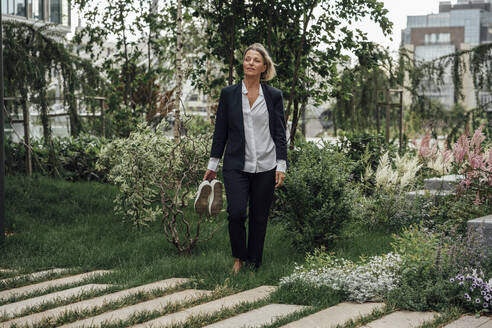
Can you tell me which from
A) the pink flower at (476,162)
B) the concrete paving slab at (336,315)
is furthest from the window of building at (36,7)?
the concrete paving slab at (336,315)

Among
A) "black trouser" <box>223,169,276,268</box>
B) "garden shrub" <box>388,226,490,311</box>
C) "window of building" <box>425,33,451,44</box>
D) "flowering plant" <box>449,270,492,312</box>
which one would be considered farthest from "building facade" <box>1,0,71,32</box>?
"window of building" <box>425,33,451,44</box>

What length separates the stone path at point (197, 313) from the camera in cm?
371

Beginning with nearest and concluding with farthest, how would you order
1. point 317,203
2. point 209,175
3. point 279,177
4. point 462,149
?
point 279,177 < point 209,175 < point 317,203 < point 462,149

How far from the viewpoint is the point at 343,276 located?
4504mm

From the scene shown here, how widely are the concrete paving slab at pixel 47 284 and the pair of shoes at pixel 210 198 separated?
1.10m

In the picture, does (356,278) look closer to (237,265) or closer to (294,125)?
(237,265)

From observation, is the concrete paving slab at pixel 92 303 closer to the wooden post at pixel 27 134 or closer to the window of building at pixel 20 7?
the wooden post at pixel 27 134

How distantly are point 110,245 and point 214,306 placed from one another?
282cm

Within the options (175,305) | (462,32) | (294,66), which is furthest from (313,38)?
(462,32)

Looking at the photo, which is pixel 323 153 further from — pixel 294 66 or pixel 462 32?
pixel 462 32

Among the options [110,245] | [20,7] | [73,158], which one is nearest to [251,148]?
[110,245]

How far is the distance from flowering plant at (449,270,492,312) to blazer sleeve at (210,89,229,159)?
7.01ft

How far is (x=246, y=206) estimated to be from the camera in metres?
5.07

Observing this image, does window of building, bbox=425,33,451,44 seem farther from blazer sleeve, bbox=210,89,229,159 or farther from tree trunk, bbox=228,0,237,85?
blazer sleeve, bbox=210,89,229,159
